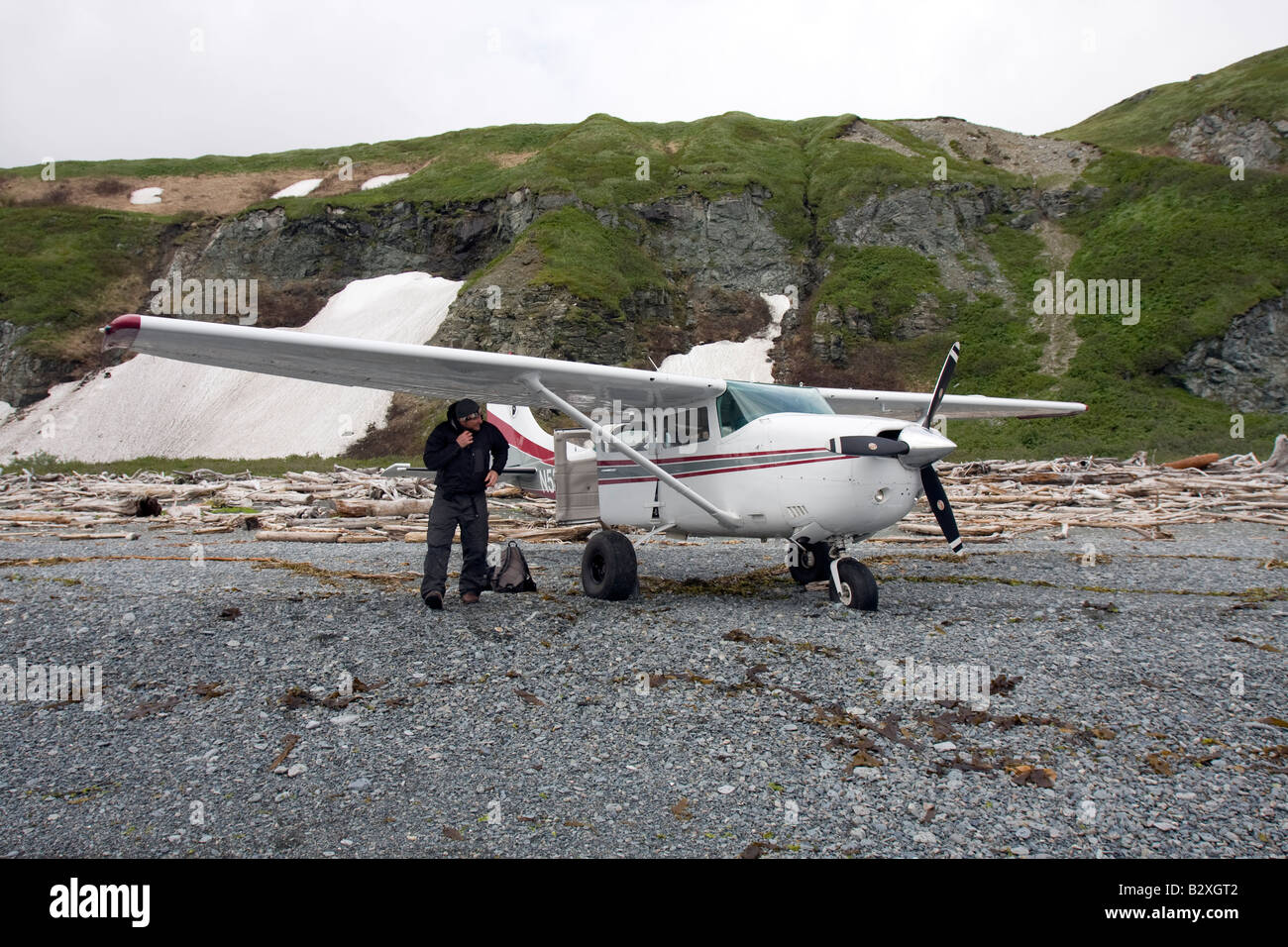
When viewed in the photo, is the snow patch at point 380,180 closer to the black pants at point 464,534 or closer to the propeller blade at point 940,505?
the black pants at point 464,534

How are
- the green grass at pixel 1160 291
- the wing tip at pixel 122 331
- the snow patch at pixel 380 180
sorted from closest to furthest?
the wing tip at pixel 122 331
the green grass at pixel 1160 291
the snow patch at pixel 380 180

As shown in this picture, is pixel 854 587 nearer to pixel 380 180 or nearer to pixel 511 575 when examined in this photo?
pixel 511 575

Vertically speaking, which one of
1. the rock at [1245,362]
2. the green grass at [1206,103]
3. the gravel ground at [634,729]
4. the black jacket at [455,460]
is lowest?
the gravel ground at [634,729]

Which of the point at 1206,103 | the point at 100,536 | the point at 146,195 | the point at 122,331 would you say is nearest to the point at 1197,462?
the point at 122,331

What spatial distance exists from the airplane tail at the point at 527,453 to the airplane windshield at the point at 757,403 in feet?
17.4

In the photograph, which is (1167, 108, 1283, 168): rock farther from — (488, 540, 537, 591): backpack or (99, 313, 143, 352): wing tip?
(99, 313, 143, 352): wing tip

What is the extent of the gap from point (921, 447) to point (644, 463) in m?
3.16

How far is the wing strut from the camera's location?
8945 mm

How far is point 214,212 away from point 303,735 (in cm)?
7001

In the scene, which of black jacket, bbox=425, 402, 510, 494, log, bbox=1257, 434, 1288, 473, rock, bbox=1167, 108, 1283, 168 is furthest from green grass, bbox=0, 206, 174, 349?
rock, bbox=1167, 108, 1283, 168

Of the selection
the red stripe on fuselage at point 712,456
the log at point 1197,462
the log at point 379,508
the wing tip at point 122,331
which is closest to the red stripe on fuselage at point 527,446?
the log at point 379,508

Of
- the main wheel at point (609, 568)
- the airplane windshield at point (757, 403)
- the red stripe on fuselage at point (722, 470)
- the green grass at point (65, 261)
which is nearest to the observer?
the red stripe on fuselage at point (722, 470)

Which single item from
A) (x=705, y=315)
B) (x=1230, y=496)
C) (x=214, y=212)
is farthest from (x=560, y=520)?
(x=214, y=212)

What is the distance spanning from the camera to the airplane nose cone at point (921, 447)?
7.56 m
